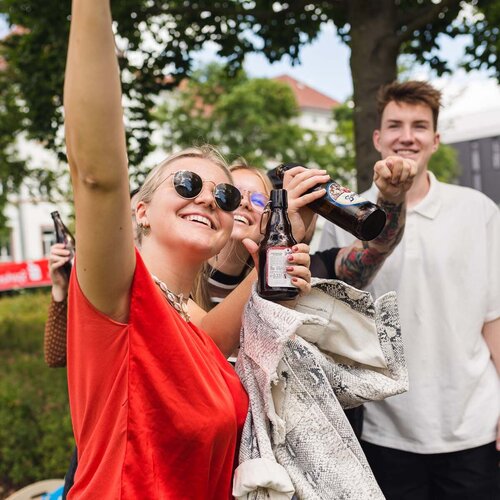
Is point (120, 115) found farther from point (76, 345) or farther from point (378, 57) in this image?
point (378, 57)

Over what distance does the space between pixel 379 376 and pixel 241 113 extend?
1995 cm

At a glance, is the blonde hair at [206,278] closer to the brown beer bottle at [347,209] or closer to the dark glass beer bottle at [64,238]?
the brown beer bottle at [347,209]

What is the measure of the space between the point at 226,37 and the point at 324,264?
141 inches

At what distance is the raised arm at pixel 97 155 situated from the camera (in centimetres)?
111

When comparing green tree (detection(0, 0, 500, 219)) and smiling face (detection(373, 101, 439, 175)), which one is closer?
smiling face (detection(373, 101, 439, 175))

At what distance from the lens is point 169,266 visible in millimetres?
1678

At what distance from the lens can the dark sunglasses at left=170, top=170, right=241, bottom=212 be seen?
65.8 inches

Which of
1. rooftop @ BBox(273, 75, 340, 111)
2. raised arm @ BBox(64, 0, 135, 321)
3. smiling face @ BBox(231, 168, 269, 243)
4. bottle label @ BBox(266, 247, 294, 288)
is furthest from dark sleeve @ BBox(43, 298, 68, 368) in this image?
rooftop @ BBox(273, 75, 340, 111)

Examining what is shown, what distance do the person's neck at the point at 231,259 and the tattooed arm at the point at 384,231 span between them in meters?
0.38

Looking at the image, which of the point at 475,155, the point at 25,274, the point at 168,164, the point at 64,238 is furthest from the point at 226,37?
the point at 475,155

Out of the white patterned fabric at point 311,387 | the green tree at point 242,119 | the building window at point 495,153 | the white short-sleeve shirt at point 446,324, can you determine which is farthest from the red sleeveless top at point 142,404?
the building window at point 495,153

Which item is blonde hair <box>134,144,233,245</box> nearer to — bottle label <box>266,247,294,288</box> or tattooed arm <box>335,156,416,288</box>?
bottle label <box>266,247,294,288</box>

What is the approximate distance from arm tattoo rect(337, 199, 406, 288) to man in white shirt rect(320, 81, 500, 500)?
0.32 m

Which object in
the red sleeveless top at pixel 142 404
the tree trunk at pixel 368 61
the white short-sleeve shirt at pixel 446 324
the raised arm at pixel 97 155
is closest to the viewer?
the raised arm at pixel 97 155
